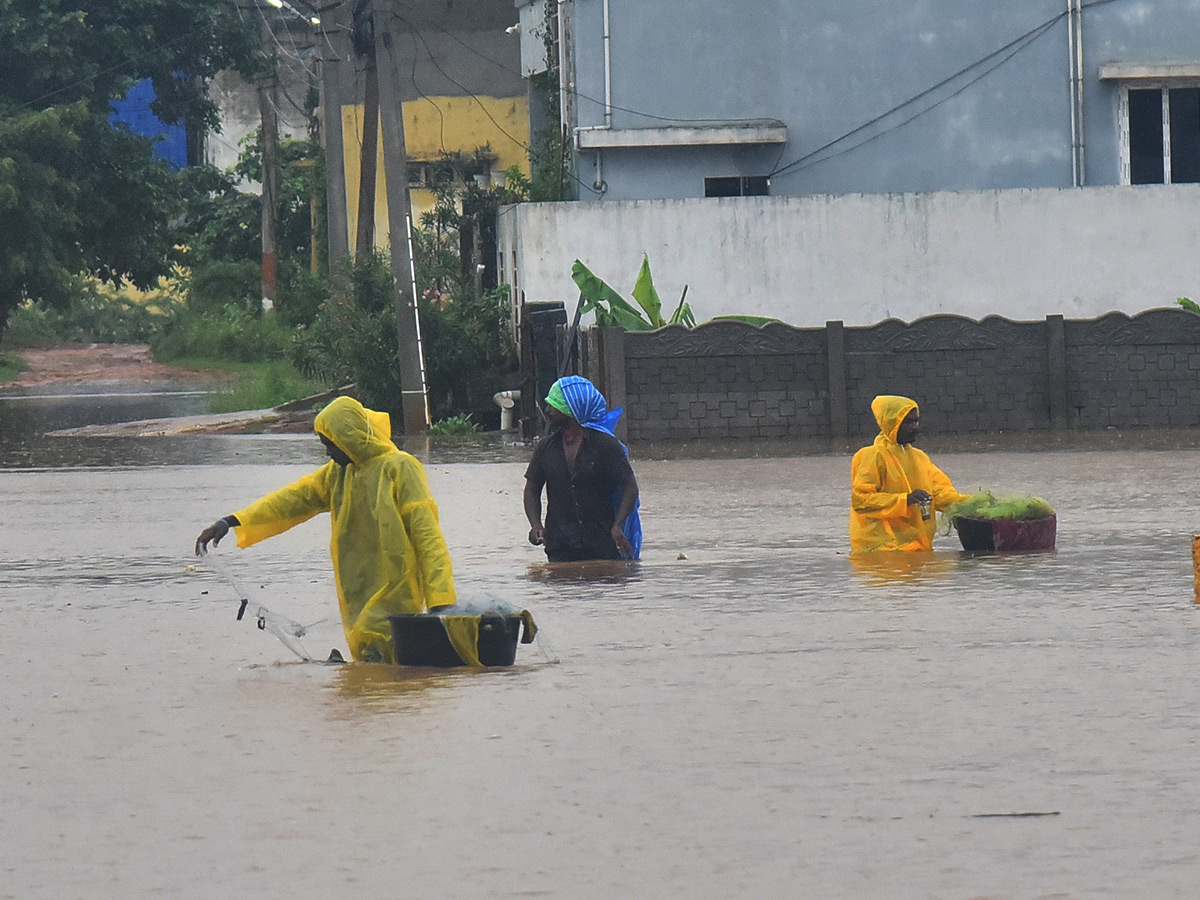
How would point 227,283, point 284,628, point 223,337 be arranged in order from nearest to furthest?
point 284,628 < point 223,337 < point 227,283

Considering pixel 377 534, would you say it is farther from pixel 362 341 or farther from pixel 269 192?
pixel 269 192

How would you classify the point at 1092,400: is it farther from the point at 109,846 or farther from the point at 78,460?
the point at 109,846

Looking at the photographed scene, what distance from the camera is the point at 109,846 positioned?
5293 mm

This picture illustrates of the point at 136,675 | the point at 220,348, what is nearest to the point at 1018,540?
the point at 136,675

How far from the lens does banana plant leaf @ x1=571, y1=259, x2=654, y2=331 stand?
81.0 feet

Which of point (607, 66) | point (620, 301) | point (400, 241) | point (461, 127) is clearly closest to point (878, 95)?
point (607, 66)

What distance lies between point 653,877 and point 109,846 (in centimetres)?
148

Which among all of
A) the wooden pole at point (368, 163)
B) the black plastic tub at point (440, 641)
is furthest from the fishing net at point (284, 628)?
the wooden pole at point (368, 163)

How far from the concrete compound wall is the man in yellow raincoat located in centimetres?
1516

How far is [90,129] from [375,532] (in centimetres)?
3432

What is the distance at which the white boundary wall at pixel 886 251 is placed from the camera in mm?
25984

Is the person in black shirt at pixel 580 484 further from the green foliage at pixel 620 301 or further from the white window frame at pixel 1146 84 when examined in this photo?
the white window frame at pixel 1146 84

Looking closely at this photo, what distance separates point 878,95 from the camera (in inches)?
1104

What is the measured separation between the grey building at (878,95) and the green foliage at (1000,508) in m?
17.0
